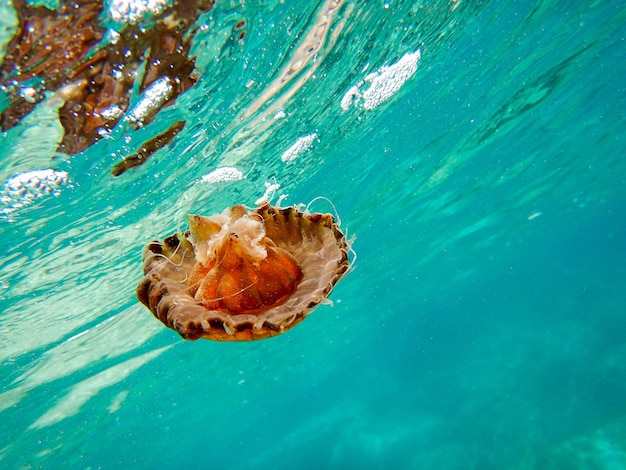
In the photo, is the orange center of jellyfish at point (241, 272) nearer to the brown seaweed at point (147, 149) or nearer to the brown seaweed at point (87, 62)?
→ the brown seaweed at point (87, 62)

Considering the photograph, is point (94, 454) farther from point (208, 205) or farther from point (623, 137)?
point (623, 137)

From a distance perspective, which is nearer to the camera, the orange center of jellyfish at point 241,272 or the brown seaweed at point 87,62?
the orange center of jellyfish at point 241,272

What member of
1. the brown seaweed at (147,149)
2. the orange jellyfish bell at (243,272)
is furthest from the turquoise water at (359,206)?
the orange jellyfish bell at (243,272)

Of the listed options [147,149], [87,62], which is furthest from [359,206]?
[87,62]

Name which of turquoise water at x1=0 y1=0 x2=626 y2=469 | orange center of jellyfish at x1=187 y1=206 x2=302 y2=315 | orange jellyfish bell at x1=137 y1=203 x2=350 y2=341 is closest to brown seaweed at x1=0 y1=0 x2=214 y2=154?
turquoise water at x1=0 y1=0 x2=626 y2=469

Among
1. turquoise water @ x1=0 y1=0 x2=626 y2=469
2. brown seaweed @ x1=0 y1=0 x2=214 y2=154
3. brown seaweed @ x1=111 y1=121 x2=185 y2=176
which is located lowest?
turquoise water @ x1=0 y1=0 x2=626 y2=469

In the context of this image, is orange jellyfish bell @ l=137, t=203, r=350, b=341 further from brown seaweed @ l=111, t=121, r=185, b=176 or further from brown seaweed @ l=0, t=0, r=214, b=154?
brown seaweed @ l=111, t=121, r=185, b=176

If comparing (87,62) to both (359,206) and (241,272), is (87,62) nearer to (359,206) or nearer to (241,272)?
(241,272)
